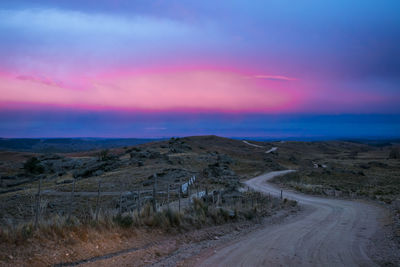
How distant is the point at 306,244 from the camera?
12328mm

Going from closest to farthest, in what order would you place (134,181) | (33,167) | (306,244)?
(306,244)
(134,181)
(33,167)

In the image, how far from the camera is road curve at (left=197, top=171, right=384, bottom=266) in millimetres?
10023

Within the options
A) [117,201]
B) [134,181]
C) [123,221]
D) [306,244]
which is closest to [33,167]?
[134,181]

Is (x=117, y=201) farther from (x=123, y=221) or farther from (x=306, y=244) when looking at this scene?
(x=306, y=244)

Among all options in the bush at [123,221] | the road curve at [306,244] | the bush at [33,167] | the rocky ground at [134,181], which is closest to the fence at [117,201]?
the rocky ground at [134,181]

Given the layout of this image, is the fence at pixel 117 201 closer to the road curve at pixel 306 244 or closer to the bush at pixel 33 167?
the road curve at pixel 306 244

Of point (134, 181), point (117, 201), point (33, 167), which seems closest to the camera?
point (117, 201)

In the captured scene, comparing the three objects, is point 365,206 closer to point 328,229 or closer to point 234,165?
point 328,229

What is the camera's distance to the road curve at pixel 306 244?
10023 millimetres

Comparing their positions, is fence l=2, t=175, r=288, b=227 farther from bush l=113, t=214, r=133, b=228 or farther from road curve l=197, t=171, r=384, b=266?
bush l=113, t=214, r=133, b=228

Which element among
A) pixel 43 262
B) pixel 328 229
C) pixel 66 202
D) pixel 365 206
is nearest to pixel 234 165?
pixel 365 206

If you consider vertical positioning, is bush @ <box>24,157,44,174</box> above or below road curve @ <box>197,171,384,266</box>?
below

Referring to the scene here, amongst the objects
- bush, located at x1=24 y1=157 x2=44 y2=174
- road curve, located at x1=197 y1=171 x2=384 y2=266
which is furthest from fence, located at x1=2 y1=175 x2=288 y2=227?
bush, located at x1=24 y1=157 x2=44 y2=174

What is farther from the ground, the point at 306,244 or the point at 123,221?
the point at 123,221
